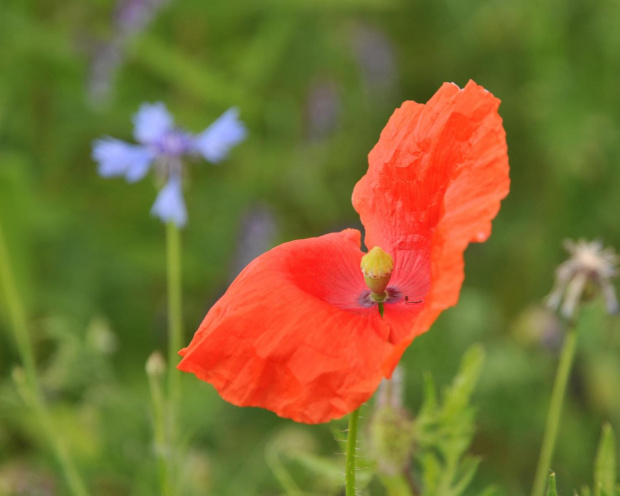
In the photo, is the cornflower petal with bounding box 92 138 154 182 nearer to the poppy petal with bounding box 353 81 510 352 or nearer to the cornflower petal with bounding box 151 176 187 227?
the cornflower petal with bounding box 151 176 187 227

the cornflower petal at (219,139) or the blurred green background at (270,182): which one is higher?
the blurred green background at (270,182)

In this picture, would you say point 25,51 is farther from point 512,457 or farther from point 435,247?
point 435,247

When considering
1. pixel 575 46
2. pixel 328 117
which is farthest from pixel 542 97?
pixel 328 117

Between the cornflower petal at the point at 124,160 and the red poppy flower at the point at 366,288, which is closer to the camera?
the red poppy flower at the point at 366,288

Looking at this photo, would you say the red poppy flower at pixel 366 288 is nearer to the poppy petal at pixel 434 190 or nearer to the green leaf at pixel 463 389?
the poppy petal at pixel 434 190

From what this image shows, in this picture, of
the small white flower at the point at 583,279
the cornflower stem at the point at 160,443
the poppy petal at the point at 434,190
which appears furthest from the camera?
the small white flower at the point at 583,279

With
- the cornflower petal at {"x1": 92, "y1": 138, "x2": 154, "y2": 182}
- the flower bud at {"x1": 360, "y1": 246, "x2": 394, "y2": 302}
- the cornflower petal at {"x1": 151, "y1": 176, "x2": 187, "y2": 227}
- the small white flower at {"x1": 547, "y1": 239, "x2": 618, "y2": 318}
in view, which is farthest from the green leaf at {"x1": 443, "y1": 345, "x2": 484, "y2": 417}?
the cornflower petal at {"x1": 92, "y1": 138, "x2": 154, "y2": 182}

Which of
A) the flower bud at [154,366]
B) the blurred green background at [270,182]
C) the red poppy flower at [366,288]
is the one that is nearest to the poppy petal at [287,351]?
the red poppy flower at [366,288]
